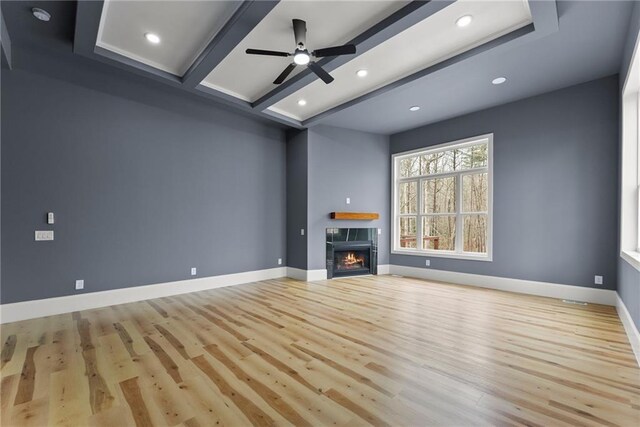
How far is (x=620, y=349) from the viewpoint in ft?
8.87

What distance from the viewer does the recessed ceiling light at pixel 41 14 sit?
2.85m

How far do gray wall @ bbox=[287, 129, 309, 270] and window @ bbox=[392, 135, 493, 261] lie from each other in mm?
2298

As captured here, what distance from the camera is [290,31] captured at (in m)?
3.23

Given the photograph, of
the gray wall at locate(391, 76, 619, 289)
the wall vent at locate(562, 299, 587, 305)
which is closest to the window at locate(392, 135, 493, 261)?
the gray wall at locate(391, 76, 619, 289)

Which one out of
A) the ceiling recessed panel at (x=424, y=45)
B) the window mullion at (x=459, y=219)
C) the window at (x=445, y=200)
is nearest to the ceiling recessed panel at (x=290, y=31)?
the ceiling recessed panel at (x=424, y=45)

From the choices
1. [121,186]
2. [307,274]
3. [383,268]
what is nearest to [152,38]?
[121,186]

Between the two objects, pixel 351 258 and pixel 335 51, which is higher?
pixel 335 51

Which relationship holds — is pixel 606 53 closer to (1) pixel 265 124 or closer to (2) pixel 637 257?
(2) pixel 637 257

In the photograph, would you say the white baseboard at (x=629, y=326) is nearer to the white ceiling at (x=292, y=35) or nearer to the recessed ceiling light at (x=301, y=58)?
the white ceiling at (x=292, y=35)

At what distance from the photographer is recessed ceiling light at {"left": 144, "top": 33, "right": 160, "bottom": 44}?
10.7 ft

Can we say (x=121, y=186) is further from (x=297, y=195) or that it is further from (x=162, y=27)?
(x=297, y=195)

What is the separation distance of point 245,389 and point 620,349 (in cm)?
342

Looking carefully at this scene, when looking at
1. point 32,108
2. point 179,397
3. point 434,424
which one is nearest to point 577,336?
point 434,424

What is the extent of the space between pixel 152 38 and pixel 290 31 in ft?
5.26
